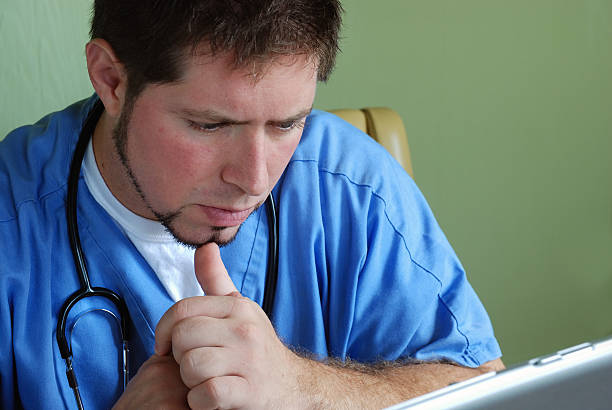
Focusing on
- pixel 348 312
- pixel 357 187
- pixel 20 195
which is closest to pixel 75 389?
pixel 20 195

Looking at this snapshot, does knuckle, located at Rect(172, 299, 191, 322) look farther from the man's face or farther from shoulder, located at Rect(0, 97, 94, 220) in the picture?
shoulder, located at Rect(0, 97, 94, 220)

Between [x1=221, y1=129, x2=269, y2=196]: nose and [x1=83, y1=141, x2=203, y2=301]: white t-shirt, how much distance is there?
0.18 meters

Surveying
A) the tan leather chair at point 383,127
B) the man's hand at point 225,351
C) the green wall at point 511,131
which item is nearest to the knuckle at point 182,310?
the man's hand at point 225,351

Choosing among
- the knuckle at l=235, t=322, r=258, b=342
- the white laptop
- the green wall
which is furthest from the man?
the green wall

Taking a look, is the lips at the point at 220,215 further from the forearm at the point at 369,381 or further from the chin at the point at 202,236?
the forearm at the point at 369,381

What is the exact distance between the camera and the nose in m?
0.90

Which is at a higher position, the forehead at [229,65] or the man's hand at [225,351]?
the forehead at [229,65]

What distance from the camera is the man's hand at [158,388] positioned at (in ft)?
2.54

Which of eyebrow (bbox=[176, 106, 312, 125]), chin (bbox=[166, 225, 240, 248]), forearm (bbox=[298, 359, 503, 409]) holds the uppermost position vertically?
eyebrow (bbox=[176, 106, 312, 125])

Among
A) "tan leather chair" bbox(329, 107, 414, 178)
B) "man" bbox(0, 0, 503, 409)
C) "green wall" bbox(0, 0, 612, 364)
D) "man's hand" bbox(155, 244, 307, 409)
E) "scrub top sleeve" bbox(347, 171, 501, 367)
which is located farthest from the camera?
"green wall" bbox(0, 0, 612, 364)

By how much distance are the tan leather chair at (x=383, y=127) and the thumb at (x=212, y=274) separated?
1.96ft

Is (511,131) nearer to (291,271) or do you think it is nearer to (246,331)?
(291,271)

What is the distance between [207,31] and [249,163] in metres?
0.17

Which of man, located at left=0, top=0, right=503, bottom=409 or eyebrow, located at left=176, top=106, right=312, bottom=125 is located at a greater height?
eyebrow, located at left=176, top=106, right=312, bottom=125
